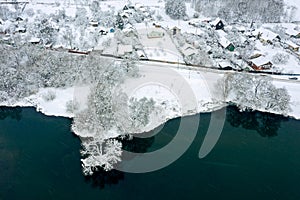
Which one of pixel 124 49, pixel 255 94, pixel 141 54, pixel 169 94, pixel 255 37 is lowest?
pixel 169 94

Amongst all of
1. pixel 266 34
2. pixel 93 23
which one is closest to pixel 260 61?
pixel 266 34

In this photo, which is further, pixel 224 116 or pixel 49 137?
pixel 224 116

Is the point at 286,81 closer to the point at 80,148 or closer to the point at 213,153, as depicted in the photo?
the point at 213,153

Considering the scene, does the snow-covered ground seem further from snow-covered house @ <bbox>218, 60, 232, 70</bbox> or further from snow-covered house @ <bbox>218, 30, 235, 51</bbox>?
snow-covered house @ <bbox>218, 30, 235, 51</bbox>

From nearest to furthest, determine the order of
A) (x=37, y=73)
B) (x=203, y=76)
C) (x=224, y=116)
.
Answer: (x=224, y=116) < (x=37, y=73) < (x=203, y=76)

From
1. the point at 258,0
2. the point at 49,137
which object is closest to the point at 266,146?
the point at 49,137

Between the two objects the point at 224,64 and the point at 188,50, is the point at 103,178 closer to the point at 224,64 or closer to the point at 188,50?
the point at 224,64
